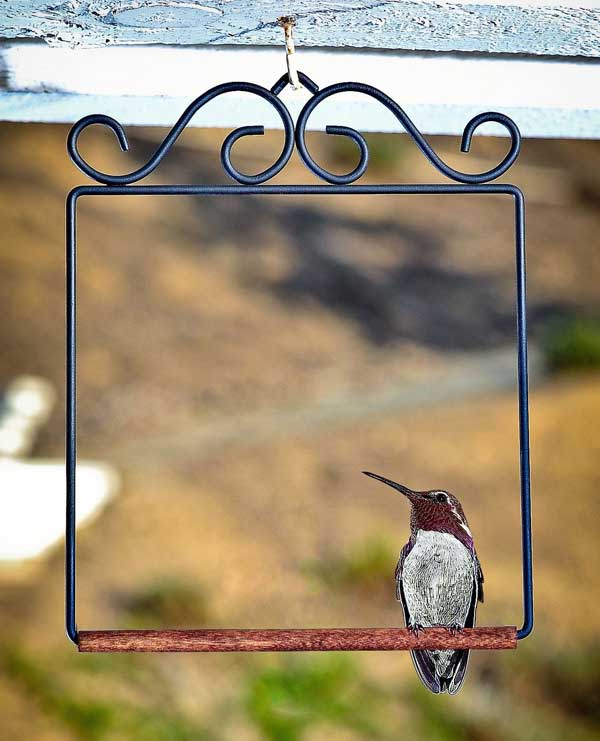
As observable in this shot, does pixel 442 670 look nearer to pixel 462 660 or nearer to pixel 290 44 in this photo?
pixel 462 660

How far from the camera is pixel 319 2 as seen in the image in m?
0.48

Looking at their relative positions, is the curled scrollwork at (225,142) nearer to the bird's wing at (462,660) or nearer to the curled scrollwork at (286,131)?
the curled scrollwork at (286,131)

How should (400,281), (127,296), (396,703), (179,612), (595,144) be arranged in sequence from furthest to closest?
1. (595,144)
2. (400,281)
3. (127,296)
4. (179,612)
5. (396,703)

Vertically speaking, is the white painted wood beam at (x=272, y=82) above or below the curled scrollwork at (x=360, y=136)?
above

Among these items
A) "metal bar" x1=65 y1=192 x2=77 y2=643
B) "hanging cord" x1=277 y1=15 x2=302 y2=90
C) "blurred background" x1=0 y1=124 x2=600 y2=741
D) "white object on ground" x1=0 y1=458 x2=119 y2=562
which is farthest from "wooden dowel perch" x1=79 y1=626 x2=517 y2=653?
"white object on ground" x1=0 y1=458 x2=119 y2=562

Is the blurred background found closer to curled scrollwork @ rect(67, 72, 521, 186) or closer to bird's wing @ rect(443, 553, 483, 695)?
bird's wing @ rect(443, 553, 483, 695)

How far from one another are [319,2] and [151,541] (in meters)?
1.84

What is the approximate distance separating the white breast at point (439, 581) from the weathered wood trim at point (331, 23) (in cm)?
34

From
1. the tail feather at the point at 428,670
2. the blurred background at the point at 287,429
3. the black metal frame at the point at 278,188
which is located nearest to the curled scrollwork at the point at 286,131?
the black metal frame at the point at 278,188

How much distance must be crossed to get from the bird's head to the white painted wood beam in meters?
0.27

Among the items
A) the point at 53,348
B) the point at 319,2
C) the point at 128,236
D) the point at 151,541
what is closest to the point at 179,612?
the point at 151,541

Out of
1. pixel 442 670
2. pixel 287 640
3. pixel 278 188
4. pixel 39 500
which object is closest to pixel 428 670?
pixel 442 670

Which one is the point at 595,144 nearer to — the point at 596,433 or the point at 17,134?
the point at 596,433

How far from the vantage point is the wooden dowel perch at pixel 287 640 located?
0.45 m
